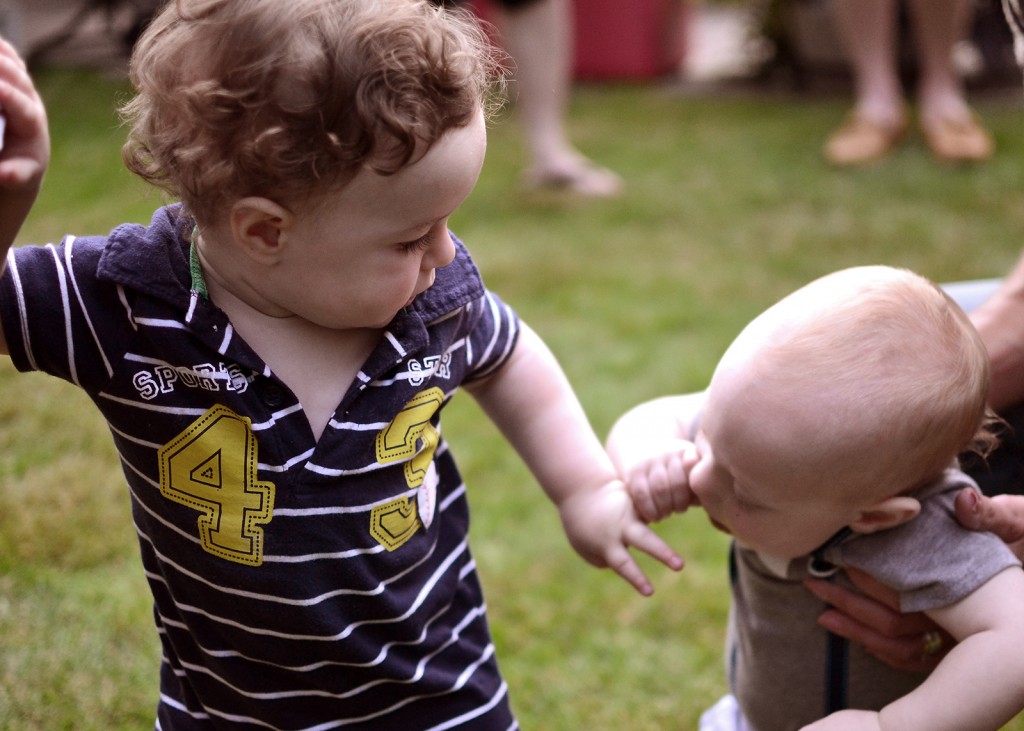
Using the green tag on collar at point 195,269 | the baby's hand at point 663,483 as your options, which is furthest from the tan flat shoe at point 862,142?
the green tag on collar at point 195,269

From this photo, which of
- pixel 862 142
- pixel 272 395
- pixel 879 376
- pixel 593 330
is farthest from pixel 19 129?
pixel 862 142

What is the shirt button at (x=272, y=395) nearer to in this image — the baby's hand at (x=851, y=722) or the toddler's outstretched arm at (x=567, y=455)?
the toddler's outstretched arm at (x=567, y=455)

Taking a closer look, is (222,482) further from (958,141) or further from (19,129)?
(958,141)

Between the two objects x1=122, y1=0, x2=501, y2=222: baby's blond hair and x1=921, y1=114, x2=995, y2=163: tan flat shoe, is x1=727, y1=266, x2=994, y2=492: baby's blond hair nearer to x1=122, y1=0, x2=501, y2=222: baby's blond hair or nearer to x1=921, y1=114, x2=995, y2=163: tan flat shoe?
x1=122, y1=0, x2=501, y2=222: baby's blond hair

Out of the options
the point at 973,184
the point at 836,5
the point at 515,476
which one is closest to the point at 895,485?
the point at 515,476

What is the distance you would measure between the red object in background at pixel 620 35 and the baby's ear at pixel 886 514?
578cm

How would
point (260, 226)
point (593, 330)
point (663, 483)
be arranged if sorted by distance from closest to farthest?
point (260, 226)
point (663, 483)
point (593, 330)

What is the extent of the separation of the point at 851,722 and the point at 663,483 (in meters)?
0.34

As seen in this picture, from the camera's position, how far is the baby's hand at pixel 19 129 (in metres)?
0.94

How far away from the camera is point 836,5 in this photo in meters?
4.64

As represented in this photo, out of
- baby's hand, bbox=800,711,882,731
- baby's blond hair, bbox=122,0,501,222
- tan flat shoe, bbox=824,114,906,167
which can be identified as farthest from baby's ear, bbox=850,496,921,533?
tan flat shoe, bbox=824,114,906,167

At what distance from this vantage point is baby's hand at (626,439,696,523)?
1368 mm

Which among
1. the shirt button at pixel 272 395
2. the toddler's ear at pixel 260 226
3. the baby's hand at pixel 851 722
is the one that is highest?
the toddler's ear at pixel 260 226

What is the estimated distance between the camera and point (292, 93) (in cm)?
101
